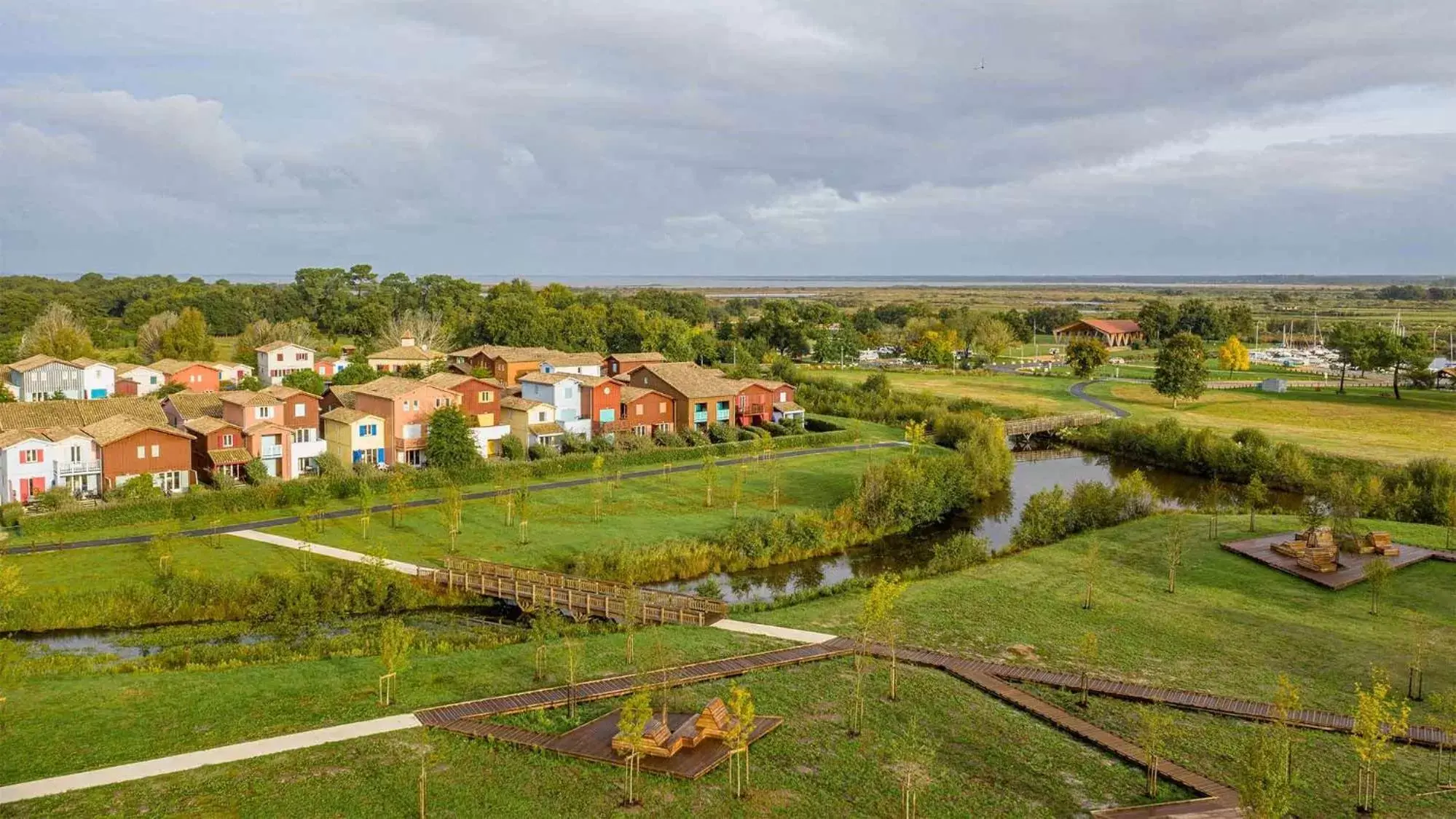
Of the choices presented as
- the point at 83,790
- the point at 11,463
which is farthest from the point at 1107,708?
the point at 11,463

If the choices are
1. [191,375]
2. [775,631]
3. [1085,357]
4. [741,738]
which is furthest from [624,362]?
[741,738]

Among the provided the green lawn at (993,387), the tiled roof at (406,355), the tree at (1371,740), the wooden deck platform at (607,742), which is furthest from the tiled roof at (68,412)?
the green lawn at (993,387)

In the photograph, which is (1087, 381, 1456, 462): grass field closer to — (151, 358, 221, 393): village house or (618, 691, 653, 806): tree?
(618, 691, 653, 806): tree

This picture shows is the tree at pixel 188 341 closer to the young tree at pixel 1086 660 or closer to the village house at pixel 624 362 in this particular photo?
the village house at pixel 624 362

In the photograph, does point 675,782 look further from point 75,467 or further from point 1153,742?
point 75,467

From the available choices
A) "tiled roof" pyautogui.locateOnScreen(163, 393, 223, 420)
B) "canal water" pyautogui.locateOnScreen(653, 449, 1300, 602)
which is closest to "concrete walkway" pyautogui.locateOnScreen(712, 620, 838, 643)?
"canal water" pyautogui.locateOnScreen(653, 449, 1300, 602)
